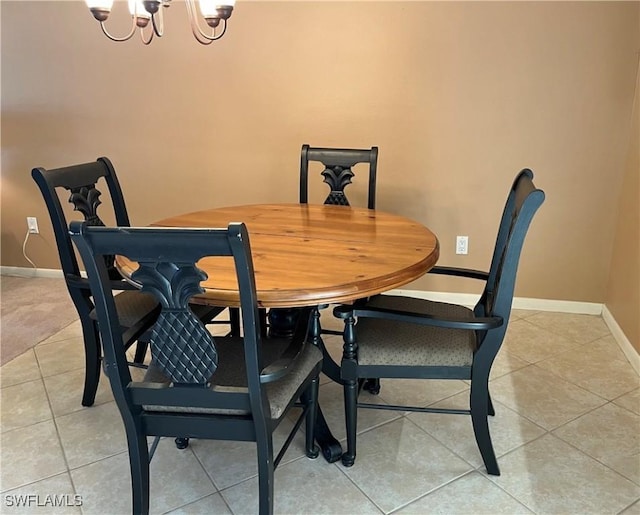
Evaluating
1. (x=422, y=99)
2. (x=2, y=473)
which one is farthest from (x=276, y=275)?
(x=422, y=99)

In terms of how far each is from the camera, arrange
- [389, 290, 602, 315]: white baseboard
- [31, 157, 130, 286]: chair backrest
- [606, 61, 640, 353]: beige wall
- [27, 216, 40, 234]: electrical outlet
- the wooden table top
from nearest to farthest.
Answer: the wooden table top → [31, 157, 130, 286]: chair backrest → [606, 61, 640, 353]: beige wall → [389, 290, 602, 315]: white baseboard → [27, 216, 40, 234]: electrical outlet

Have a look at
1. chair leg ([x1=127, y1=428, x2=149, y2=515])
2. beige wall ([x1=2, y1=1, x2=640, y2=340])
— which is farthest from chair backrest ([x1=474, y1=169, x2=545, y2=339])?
beige wall ([x1=2, y1=1, x2=640, y2=340])

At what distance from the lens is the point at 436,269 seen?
2049 millimetres

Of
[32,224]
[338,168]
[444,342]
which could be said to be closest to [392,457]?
[444,342]

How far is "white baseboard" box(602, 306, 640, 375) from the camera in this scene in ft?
8.23

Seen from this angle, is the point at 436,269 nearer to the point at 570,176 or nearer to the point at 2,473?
the point at 570,176

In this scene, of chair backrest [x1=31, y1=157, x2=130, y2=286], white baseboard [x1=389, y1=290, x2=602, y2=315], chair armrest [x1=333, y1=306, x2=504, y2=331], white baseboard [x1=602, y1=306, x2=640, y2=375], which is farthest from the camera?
white baseboard [x1=389, y1=290, x2=602, y2=315]

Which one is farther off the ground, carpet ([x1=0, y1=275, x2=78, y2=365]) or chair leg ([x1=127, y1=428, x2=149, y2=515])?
chair leg ([x1=127, y1=428, x2=149, y2=515])

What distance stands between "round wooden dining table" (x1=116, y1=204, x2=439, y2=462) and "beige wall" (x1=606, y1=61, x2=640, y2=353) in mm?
1308

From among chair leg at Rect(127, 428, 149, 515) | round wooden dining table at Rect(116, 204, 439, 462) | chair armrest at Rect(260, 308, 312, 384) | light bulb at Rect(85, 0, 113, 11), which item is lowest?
chair leg at Rect(127, 428, 149, 515)

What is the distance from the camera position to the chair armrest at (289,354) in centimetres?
134

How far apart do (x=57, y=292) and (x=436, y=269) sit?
2679 millimetres

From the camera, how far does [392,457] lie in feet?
6.24

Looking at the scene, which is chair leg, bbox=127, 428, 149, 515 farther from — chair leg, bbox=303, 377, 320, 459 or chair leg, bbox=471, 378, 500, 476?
chair leg, bbox=471, 378, 500, 476
